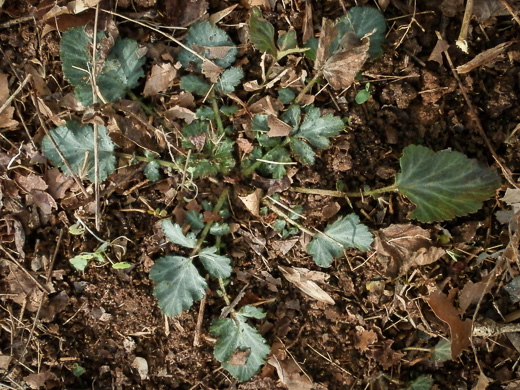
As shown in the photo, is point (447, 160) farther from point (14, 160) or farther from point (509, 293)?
point (14, 160)

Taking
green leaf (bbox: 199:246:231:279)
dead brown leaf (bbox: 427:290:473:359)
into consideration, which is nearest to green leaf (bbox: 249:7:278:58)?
green leaf (bbox: 199:246:231:279)

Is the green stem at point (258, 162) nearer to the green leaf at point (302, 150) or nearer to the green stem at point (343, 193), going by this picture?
the green leaf at point (302, 150)

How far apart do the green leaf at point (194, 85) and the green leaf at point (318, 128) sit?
352 millimetres

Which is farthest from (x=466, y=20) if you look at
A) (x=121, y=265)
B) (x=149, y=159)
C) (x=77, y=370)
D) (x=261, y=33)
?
(x=77, y=370)

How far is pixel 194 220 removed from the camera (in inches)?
75.4

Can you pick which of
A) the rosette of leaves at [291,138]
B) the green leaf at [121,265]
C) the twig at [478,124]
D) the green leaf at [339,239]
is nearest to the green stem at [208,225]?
the rosette of leaves at [291,138]

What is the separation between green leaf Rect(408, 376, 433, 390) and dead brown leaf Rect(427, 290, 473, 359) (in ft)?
0.44

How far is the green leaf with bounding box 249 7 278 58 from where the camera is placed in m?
1.85

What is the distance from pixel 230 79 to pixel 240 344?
2.97 feet

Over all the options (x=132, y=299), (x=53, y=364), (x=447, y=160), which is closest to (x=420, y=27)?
(x=447, y=160)

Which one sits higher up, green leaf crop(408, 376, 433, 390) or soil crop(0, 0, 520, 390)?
soil crop(0, 0, 520, 390)

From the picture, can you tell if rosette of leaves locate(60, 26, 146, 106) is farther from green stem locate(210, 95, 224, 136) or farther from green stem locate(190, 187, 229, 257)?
green stem locate(190, 187, 229, 257)

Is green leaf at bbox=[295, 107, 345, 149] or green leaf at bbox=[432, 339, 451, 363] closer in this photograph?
green leaf at bbox=[295, 107, 345, 149]

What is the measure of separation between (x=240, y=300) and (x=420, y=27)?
112 cm
